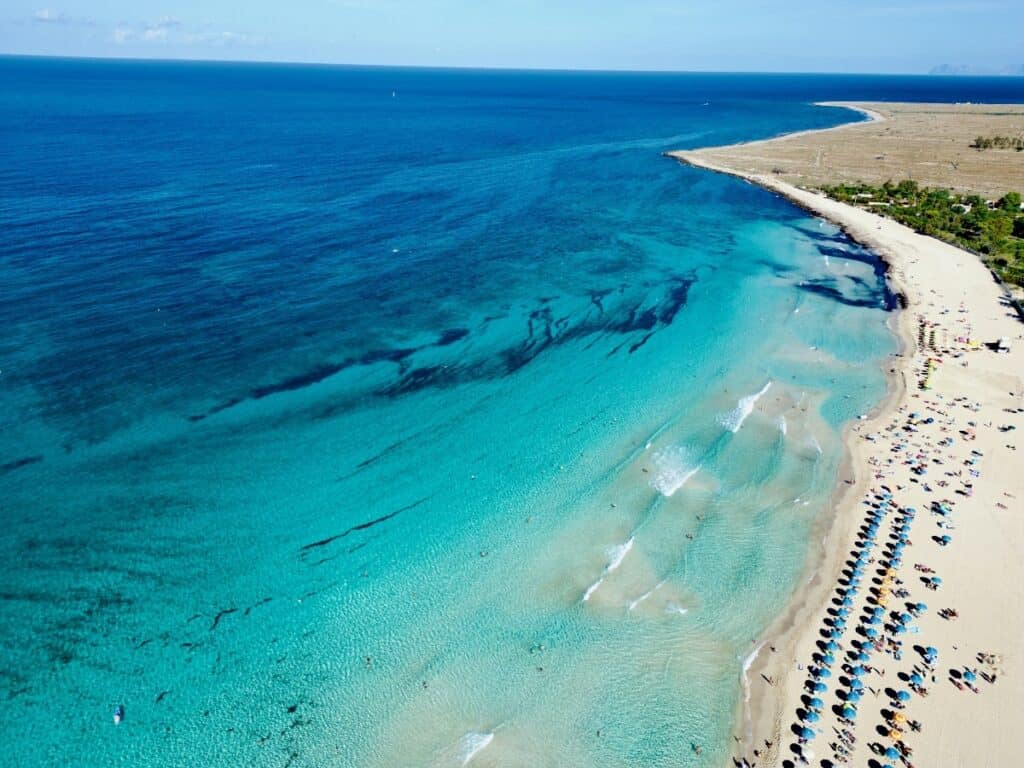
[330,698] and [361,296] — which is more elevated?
[361,296]

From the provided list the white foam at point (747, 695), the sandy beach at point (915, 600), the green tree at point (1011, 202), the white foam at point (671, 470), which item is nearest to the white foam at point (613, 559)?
the white foam at point (671, 470)

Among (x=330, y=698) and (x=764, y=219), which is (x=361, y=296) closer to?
Result: (x=330, y=698)

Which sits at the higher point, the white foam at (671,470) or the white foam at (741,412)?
the white foam at (741,412)

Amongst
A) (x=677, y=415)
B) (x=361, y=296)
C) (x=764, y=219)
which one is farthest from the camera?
(x=764, y=219)

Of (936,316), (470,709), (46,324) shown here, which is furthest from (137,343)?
(936,316)

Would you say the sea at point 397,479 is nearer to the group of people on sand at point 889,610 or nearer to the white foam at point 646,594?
the white foam at point 646,594

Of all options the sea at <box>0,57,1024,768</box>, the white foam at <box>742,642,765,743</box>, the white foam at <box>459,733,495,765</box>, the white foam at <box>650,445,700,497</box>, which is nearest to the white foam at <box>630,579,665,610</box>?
the sea at <box>0,57,1024,768</box>

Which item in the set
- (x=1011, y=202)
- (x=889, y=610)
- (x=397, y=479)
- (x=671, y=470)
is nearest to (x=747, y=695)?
(x=889, y=610)
